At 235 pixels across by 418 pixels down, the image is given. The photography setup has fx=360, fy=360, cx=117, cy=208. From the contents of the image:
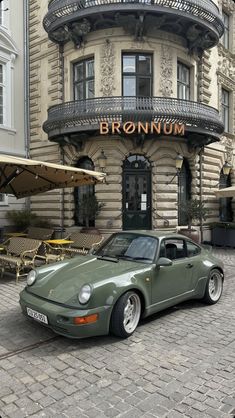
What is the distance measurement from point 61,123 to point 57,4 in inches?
195

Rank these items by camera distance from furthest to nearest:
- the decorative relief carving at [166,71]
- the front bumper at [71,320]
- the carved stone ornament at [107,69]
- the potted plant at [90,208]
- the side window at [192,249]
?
the decorative relief carving at [166,71]
the carved stone ornament at [107,69]
the potted plant at [90,208]
the side window at [192,249]
the front bumper at [71,320]

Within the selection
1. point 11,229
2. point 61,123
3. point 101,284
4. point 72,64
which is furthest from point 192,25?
point 101,284

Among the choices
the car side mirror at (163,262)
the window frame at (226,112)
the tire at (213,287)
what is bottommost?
the tire at (213,287)

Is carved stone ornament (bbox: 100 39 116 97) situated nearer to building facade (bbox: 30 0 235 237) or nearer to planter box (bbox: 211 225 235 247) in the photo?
building facade (bbox: 30 0 235 237)

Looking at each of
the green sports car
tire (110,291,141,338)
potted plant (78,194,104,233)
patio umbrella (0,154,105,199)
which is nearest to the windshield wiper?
the green sports car

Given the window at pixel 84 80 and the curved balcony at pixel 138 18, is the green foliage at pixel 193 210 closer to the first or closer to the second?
the window at pixel 84 80

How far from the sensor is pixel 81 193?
1664 cm

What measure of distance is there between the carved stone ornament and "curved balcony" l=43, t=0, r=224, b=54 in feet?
2.99

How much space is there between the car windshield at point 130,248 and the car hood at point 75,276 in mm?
203

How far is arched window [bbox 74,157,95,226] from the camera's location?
16.1 meters

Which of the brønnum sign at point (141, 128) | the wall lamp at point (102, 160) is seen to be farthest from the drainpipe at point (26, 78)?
the brønnum sign at point (141, 128)

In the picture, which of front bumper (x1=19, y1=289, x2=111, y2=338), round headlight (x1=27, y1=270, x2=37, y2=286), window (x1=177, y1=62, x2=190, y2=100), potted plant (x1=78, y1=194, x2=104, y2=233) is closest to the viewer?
front bumper (x1=19, y1=289, x2=111, y2=338)

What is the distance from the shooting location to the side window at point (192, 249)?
657 cm

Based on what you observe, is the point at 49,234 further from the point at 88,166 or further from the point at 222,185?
the point at 222,185
